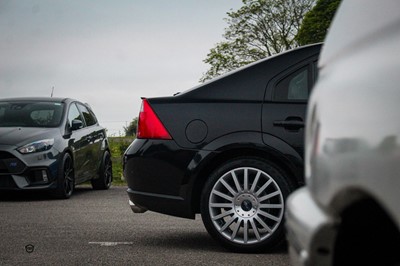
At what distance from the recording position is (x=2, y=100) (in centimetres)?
1367

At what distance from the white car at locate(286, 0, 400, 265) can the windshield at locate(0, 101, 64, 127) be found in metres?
10.6

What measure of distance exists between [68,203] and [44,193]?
88.1 inches

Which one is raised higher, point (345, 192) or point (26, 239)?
point (345, 192)

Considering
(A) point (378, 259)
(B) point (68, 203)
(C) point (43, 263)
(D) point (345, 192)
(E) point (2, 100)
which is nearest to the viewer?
(D) point (345, 192)

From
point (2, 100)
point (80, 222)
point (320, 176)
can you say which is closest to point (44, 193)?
point (2, 100)

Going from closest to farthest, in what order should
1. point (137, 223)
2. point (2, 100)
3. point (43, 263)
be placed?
point (43, 263) < point (137, 223) < point (2, 100)

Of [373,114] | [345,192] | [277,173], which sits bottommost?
[277,173]

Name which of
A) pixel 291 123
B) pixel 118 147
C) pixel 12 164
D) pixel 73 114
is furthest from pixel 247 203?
pixel 118 147

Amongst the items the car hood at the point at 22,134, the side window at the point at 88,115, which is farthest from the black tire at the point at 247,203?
the side window at the point at 88,115

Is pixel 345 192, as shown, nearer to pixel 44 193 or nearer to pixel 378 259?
pixel 378 259

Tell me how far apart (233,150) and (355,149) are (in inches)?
178

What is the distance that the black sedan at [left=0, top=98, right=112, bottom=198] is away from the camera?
1214 centimetres

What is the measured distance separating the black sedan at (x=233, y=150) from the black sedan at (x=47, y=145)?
569 centimetres

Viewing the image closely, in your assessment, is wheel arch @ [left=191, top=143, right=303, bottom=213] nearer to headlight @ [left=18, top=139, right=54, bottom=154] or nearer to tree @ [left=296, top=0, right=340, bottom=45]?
headlight @ [left=18, top=139, right=54, bottom=154]
